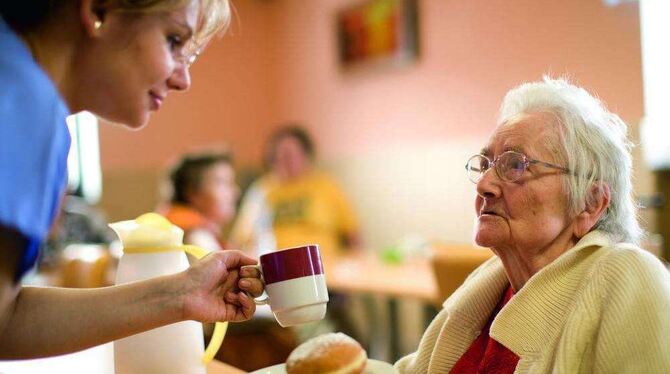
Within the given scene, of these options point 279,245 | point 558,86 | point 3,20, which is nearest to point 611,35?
point 558,86

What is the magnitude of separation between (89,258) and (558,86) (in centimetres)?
236

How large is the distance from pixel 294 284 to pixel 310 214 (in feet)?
11.3

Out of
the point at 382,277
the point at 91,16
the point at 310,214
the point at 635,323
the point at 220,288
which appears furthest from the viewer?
the point at 310,214

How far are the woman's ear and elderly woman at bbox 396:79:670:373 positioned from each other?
800 millimetres

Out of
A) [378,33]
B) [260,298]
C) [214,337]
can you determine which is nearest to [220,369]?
[214,337]

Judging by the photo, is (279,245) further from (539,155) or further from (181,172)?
(539,155)

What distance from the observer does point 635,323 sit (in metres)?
1.02

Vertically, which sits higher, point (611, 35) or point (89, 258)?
point (611, 35)

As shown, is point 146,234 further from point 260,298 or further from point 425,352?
point 425,352

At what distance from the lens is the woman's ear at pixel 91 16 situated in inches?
31.6

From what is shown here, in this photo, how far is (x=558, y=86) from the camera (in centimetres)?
136

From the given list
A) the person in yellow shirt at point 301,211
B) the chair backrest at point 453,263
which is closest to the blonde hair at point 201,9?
the chair backrest at point 453,263

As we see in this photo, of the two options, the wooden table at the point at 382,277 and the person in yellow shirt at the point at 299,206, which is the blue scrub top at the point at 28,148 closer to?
the wooden table at the point at 382,277

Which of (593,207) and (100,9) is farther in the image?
(593,207)
